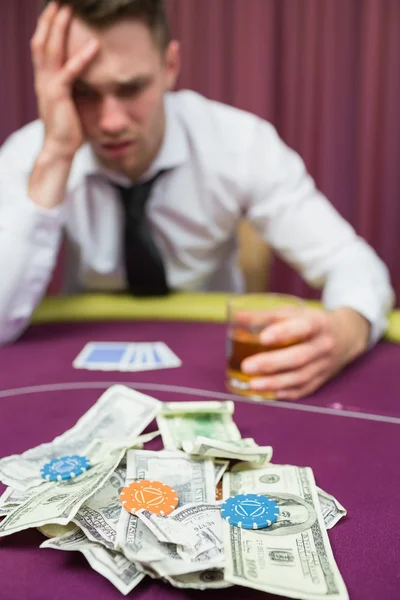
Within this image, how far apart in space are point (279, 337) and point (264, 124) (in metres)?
1.10

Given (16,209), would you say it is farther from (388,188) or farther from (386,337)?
(388,188)

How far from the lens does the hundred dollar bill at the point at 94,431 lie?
78 cm

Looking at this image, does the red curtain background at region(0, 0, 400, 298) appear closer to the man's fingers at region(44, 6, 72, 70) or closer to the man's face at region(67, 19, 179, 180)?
the man's face at region(67, 19, 179, 180)

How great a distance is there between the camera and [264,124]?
2.01 meters

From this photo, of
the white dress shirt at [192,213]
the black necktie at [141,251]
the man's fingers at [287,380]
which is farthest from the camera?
the black necktie at [141,251]

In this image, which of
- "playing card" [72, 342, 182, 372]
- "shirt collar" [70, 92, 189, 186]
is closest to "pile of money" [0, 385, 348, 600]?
"playing card" [72, 342, 182, 372]

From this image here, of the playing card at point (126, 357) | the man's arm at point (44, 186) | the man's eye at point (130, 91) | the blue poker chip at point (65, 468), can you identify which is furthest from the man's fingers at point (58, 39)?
the blue poker chip at point (65, 468)

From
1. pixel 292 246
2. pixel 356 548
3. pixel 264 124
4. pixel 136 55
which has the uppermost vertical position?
pixel 136 55

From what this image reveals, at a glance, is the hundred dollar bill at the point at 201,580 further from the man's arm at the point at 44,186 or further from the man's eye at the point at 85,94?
the man's eye at the point at 85,94

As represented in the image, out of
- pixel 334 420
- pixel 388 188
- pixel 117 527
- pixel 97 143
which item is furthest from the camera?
pixel 388 188

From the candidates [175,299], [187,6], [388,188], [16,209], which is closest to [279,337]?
[175,299]

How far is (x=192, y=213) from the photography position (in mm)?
1956

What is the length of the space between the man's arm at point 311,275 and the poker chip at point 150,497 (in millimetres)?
417

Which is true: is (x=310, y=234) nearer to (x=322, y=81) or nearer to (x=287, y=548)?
(x=287, y=548)
